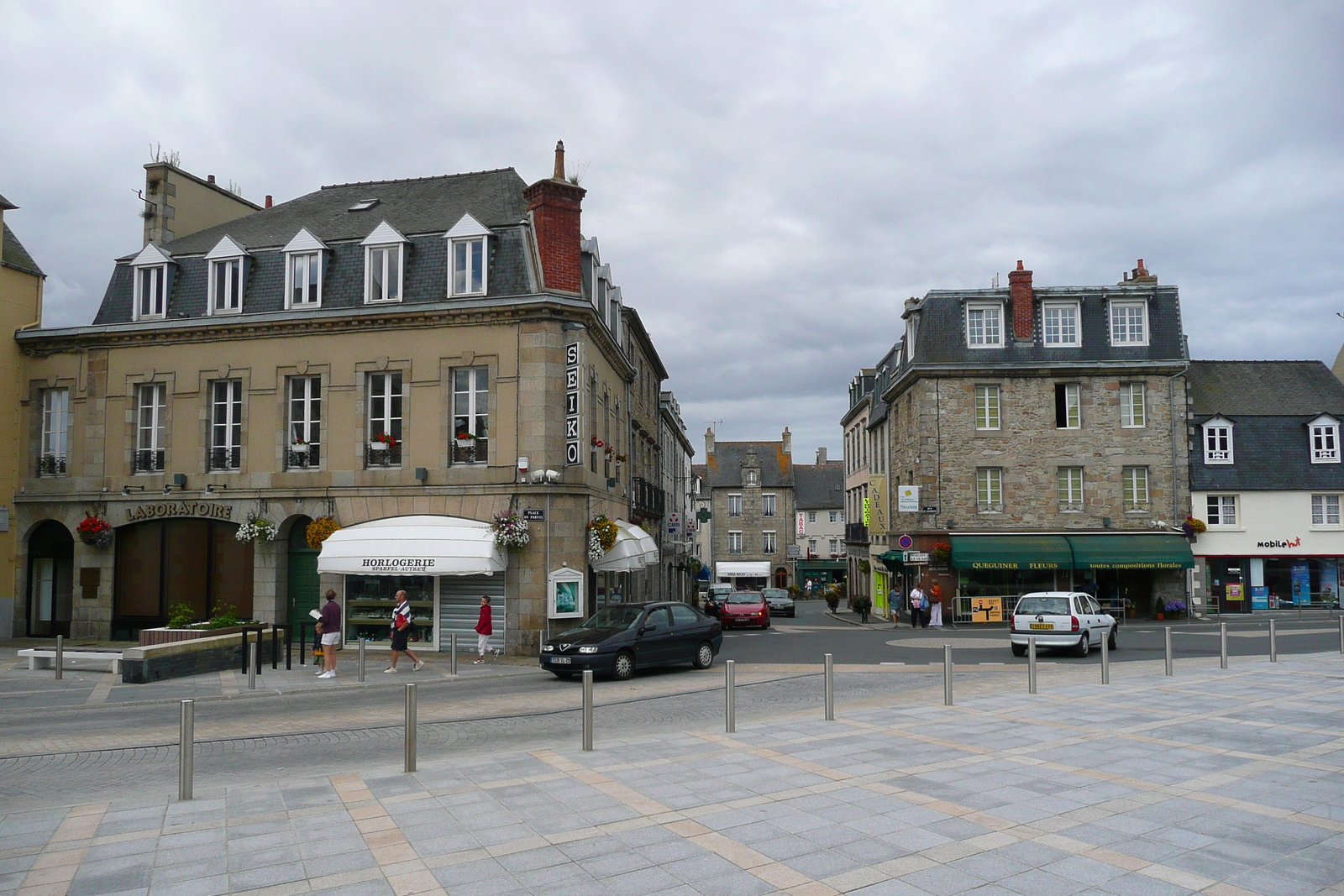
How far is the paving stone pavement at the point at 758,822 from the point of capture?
6051 millimetres

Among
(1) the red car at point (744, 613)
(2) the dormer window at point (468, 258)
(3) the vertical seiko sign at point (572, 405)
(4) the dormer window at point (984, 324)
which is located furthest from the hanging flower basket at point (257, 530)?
(4) the dormer window at point (984, 324)

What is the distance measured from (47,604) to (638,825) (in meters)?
25.3

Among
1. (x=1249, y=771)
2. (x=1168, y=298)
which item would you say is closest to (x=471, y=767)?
(x=1249, y=771)

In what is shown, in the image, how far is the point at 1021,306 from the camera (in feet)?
116

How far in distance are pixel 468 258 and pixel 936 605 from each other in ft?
66.8

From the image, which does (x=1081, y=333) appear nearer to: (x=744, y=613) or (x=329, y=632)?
(x=744, y=613)

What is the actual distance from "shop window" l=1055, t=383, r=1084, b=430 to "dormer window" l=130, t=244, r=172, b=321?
29059 millimetres

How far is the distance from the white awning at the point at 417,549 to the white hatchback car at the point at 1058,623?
12.0 metres

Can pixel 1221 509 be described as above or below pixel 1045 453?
below

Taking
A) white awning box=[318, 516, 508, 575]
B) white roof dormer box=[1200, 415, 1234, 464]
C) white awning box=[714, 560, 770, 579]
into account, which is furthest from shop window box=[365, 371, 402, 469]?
white awning box=[714, 560, 770, 579]

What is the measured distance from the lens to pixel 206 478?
949 inches

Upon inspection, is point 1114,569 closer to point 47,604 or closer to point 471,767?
point 471,767

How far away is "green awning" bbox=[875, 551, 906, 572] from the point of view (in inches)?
1372

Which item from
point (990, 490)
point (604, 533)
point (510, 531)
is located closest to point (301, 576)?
point (510, 531)
